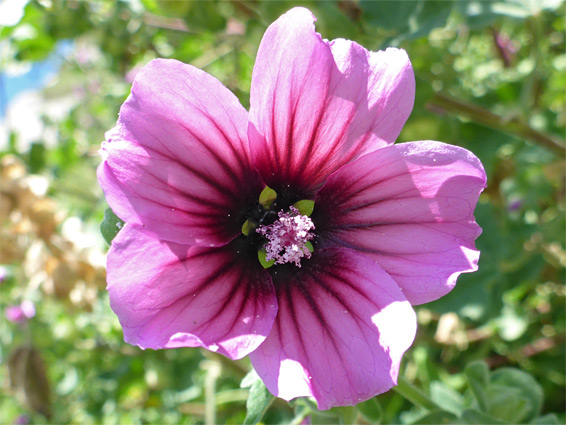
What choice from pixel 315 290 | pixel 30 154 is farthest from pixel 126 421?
pixel 315 290

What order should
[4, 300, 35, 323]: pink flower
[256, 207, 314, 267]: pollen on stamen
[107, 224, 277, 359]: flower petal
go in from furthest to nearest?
[4, 300, 35, 323]: pink flower
[256, 207, 314, 267]: pollen on stamen
[107, 224, 277, 359]: flower petal

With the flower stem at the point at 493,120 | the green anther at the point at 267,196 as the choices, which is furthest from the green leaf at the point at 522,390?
the flower stem at the point at 493,120

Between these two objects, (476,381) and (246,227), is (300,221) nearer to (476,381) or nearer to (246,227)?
(246,227)

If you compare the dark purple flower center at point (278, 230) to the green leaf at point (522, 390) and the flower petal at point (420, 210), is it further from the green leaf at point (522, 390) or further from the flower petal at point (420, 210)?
the green leaf at point (522, 390)

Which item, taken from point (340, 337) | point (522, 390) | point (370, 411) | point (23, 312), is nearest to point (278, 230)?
point (340, 337)

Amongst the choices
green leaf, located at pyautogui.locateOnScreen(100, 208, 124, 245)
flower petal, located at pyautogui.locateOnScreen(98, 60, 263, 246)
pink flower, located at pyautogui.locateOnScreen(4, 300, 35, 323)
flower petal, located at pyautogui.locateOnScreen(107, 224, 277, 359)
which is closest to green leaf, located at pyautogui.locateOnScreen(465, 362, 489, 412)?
flower petal, located at pyautogui.locateOnScreen(107, 224, 277, 359)

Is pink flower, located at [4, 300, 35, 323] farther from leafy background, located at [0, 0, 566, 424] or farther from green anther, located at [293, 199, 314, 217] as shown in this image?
green anther, located at [293, 199, 314, 217]

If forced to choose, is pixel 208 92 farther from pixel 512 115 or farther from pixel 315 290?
pixel 512 115
